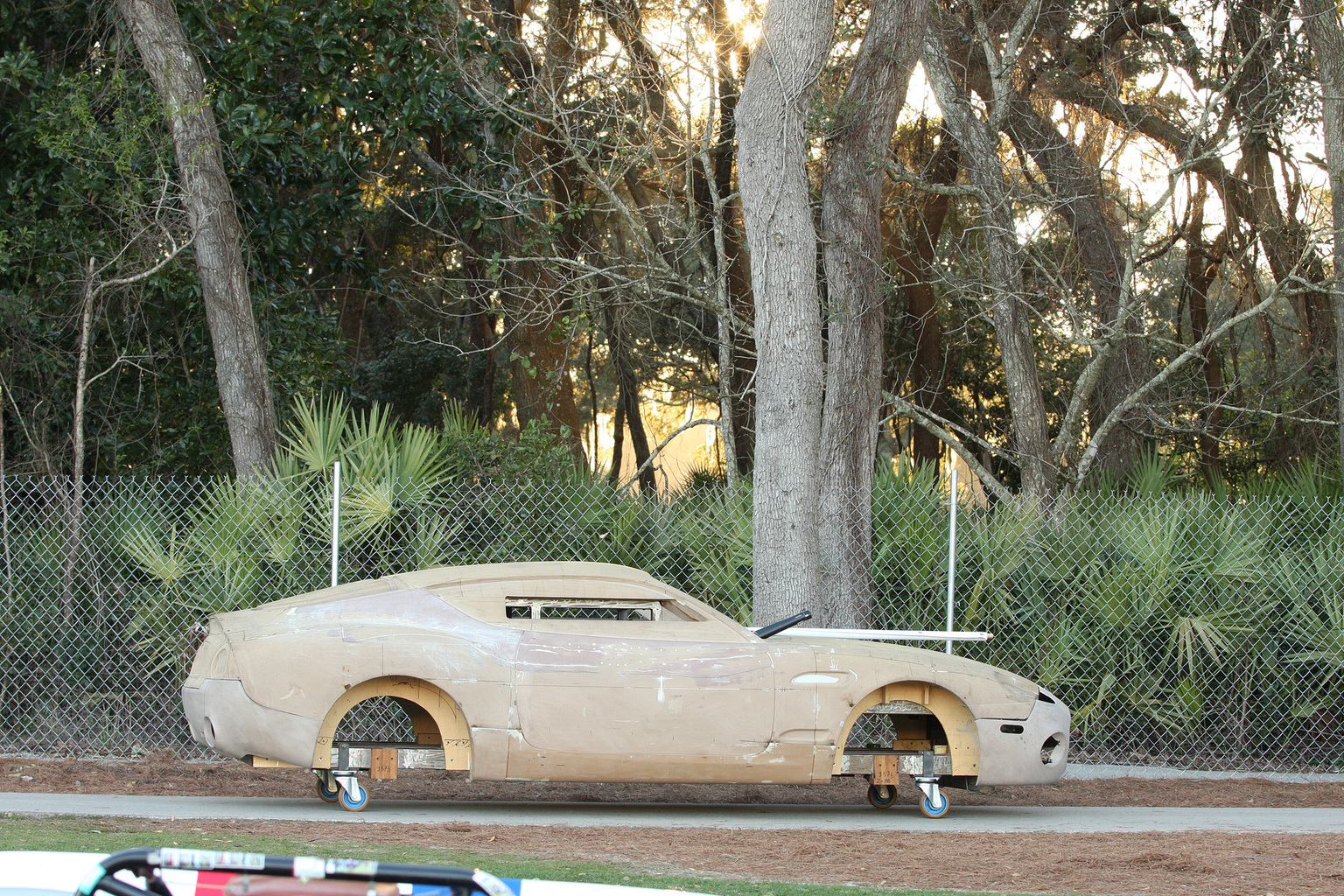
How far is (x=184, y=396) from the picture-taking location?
13156 millimetres

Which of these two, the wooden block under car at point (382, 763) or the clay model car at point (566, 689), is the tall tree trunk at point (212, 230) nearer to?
the clay model car at point (566, 689)

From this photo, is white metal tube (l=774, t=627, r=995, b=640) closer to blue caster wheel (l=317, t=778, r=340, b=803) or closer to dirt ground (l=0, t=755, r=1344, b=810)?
dirt ground (l=0, t=755, r=1344, b=810)

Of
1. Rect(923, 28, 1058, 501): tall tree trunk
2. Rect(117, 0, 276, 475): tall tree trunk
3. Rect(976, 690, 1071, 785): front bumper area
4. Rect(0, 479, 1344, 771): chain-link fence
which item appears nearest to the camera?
Rect(976, 690, 1071, 785): front bumper area

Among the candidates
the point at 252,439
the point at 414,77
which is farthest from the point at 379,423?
the point at 414,77

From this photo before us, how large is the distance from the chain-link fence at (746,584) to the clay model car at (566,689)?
7.05ft

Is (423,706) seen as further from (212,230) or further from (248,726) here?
(212,230)

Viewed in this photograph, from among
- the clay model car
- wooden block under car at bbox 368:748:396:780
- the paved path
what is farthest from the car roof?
the paved path

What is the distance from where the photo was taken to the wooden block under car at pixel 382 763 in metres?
6.61

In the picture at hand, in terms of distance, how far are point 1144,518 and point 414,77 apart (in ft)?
26.5

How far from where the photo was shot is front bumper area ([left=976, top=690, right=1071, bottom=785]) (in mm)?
6723

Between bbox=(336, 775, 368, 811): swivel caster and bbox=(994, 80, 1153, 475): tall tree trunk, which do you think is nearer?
bbox=(336, 775, 368, 811): swivel caster

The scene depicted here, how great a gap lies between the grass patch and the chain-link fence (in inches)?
116

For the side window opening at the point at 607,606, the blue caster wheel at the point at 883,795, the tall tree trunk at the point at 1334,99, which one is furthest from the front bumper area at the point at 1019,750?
the tall tree trunk at the point at 1334,99

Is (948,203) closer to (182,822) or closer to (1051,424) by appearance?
(1051,424)
